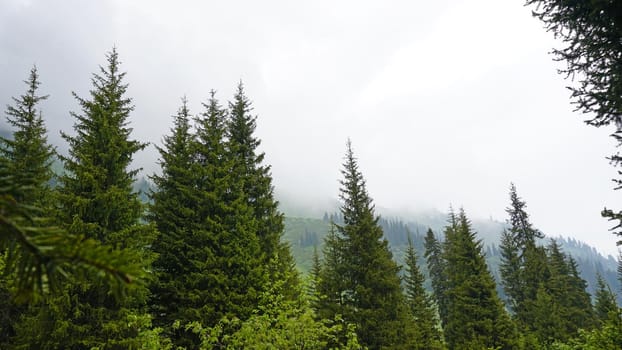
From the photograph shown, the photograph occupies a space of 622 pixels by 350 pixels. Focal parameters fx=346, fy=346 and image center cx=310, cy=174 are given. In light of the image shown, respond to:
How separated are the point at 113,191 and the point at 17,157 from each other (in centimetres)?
999

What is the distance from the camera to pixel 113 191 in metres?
11.7

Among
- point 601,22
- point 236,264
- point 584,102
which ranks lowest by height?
point 236,264

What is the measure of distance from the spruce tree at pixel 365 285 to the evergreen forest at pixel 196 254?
2.9 inches

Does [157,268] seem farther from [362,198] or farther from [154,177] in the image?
[362,198]

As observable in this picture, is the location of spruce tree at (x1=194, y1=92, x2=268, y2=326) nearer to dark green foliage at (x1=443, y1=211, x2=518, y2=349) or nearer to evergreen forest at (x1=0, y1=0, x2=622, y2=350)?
evergreen forest at (x1=0, y1=0, x2=622, y2=350)

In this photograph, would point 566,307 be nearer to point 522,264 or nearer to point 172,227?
point 522,264

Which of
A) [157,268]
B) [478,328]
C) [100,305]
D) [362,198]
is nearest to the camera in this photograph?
[100,305]

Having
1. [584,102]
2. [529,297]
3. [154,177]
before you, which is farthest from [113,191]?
[529,297]

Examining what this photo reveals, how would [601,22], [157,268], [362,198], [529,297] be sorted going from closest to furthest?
[601,22] < [157,268] < [362,198] < [529,297]

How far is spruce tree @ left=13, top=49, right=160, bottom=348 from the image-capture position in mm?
10188

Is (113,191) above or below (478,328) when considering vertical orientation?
above

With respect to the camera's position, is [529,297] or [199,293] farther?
[529,297]

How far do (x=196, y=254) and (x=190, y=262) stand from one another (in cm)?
48

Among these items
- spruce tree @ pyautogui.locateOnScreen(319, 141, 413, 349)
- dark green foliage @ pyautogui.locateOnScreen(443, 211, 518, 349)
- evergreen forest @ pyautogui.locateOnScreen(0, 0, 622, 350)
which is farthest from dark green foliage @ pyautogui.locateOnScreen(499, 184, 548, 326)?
spruce tree @ pyautogui.locateOnScreen(319, 141, 413, 349)
